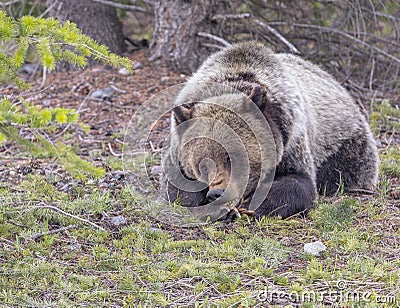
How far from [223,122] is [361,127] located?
2.20 metres

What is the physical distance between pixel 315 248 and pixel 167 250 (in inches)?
40.8

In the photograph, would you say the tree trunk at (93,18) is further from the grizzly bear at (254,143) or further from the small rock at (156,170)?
the grizzly bear at (254,143)

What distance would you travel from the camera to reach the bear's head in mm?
4793

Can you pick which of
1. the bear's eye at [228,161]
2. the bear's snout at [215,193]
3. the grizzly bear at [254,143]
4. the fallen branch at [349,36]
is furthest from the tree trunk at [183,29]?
the bear's snout at [215,193]

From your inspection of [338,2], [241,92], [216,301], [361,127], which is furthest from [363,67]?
[216,301]

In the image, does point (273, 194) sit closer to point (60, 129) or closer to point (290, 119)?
point (290, 119)

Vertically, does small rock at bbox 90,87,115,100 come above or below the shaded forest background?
below

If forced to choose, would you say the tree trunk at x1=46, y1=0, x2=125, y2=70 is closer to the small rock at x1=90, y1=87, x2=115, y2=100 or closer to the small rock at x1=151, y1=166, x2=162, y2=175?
the small rock at x1=90, y1=87, x2=115, y2=100

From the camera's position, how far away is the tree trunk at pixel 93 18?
938 cm

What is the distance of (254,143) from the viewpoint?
4.94 m

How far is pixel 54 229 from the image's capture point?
191 inches

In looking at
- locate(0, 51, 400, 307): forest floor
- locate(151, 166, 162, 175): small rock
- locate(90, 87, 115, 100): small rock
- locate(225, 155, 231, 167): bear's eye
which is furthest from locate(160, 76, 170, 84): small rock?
locate(225, 155, 231, 167): bear's eye

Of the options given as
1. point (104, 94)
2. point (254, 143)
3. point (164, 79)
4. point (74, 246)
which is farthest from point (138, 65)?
point (74, 246)

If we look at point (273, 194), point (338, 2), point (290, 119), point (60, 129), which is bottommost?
point (60, 129)
